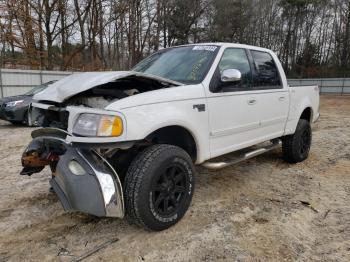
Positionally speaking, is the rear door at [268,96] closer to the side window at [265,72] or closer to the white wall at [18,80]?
the side window at [265,72]

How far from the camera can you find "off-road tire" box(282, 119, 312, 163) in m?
5.13

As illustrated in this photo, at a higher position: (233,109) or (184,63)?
(184,63)

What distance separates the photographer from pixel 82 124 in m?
2.62

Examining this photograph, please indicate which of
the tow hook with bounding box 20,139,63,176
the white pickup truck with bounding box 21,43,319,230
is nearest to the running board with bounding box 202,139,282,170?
the white pickup truck with bounding box 21,43,319,230

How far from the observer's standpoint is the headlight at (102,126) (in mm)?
2551

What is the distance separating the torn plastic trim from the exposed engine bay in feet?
1.20

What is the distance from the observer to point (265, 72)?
14.7 feet

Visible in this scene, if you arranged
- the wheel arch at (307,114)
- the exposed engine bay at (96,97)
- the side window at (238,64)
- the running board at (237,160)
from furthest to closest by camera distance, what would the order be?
the wheel arch at (307,114) → the side window at (238,64) → the running board at (237,160) → the exposed engine bay at (96,97)

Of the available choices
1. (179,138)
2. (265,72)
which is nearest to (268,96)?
(265,72)

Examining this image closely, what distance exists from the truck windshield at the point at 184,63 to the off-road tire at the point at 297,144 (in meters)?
2.29

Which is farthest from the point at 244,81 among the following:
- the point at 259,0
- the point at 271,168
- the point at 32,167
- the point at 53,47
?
the point at 259,0

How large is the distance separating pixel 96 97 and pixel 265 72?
2.56 m

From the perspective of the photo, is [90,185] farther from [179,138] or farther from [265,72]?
[265,72]

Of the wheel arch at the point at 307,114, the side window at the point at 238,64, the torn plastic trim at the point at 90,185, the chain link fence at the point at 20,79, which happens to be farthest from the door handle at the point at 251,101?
the chain link fence at the point at 20,79
